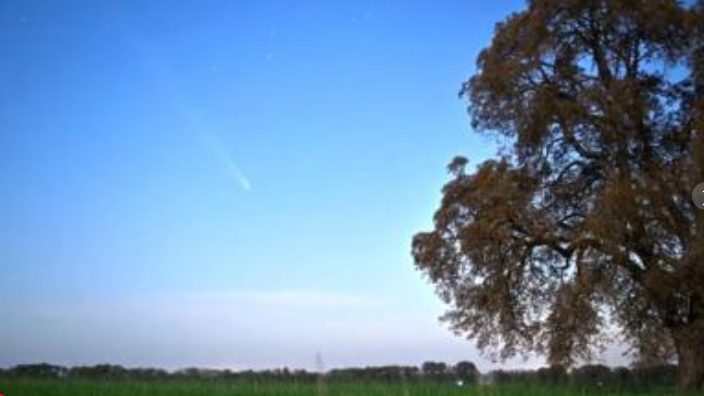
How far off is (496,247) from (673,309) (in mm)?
4732

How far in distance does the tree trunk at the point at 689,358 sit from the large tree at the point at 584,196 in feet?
0.13

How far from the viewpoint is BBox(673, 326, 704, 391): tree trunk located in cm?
2700

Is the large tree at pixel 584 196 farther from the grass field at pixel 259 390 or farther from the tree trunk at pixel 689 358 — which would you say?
the grass field at pixel 259 390

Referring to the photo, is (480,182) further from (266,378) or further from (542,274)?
(266,378)

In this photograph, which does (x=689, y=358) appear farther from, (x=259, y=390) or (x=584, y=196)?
(x=259, y=390)

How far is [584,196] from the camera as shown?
2906 cm

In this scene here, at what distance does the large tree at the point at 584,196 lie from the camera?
26891 millimetres

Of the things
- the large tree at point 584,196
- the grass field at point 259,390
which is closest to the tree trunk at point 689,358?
the large tree at point 584,196

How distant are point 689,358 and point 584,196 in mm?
4976

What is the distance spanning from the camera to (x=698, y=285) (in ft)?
86.2

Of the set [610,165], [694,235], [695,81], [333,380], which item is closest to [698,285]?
[694,235]

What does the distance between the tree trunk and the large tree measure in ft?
0.13

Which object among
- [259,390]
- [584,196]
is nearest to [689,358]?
[584,196]

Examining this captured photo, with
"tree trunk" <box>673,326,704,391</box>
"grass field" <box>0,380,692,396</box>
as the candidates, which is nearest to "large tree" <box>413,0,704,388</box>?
"tree trunk" <box>673,326,704,391</box>
